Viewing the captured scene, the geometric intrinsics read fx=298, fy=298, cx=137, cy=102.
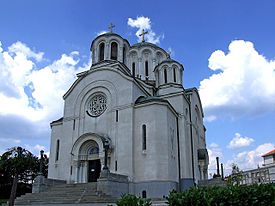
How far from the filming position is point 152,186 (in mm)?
23484

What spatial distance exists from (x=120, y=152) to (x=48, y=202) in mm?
7018

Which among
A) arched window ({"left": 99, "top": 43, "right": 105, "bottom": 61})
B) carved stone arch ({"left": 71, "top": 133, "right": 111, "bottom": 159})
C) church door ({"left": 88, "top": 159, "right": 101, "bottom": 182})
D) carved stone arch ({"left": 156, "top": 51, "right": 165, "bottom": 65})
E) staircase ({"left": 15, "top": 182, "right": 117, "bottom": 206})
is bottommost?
staircase ({"left": 15, "top": 182, "right": 117, "bottom": 206})

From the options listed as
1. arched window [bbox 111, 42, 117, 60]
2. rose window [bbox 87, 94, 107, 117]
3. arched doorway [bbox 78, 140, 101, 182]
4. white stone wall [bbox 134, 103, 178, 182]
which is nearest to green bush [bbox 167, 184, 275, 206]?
white stone wall [bbox 134, 103, 178, 182]

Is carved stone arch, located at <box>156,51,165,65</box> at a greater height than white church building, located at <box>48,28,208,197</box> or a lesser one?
greater

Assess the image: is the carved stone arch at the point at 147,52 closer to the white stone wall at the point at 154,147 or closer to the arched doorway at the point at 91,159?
the white stone wall at the point at 154,147

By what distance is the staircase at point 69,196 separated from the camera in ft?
64.1

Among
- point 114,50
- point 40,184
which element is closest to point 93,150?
point 40,184

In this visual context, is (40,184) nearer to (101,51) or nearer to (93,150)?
(93,150)

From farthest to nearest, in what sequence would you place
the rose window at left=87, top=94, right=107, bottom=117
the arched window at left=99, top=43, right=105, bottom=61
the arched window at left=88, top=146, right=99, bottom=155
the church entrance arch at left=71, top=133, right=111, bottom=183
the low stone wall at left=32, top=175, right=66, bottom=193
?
1. the arched window at left=99, top=43, right=105, bottom=61
2. the rose window at left=87, top=94, right=107, bottom=117
3. the arched window at left=88, top=146, right=99, bottom=155
4. the church entrance arch at left=71, top=133, right=111, bottom=183
5. the low stone wall at left=32, top=175, right=66, bottom=193

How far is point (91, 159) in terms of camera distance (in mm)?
26750

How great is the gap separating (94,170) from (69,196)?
5810 millimetres

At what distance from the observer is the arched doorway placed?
88.1 ft

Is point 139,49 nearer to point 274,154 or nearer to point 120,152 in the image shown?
point 120,152

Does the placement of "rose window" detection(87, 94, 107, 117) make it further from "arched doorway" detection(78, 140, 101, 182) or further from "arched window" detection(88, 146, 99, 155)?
"arched window" detection(88, 146, 99, 155)
